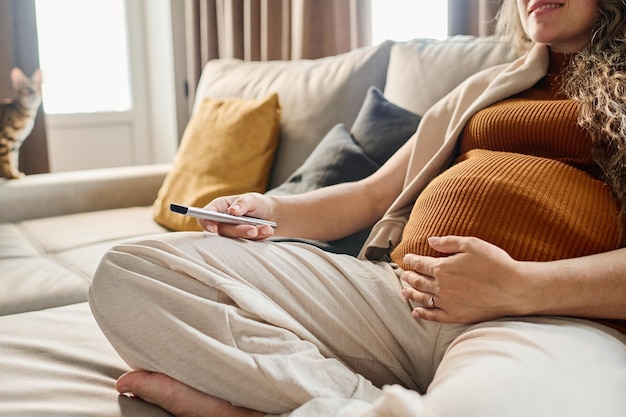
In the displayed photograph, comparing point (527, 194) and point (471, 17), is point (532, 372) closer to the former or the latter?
point (527, 194)

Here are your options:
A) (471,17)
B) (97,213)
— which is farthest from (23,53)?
(471,17)

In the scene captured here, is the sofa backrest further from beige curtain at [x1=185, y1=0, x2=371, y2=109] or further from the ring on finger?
the ring on finger

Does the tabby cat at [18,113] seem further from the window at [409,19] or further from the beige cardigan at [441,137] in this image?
the beige cardigan at [441,137]

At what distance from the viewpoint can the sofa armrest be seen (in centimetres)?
222

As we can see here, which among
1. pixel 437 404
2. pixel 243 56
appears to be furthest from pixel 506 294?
pixel 243 56

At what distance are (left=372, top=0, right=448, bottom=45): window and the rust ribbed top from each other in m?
1.22

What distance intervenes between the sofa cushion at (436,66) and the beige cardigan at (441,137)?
12.5 inches

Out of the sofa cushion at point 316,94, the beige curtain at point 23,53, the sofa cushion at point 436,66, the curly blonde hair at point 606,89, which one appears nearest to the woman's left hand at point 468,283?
the curly blonde hair at point 606,89

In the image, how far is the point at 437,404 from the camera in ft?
2.01

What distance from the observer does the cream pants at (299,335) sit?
0.73 m

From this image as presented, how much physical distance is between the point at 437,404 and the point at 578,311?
1.09ft

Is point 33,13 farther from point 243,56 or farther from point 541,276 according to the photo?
point 541,276

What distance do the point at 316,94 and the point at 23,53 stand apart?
220 centimetres

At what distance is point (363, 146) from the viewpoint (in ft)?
5.19
